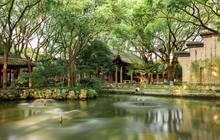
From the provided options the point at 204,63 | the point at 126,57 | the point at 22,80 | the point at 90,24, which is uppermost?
the point at 90,24

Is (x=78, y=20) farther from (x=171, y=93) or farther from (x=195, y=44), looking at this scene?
(x=195, y=44)

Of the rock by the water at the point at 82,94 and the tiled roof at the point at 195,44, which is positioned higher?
the tiled roof at the point at 195,44

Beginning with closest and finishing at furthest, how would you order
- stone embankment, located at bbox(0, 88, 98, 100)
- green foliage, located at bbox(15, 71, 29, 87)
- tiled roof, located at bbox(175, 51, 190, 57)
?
stone embankment, located at bbox(0, 88, 98, 100) < green foliage, located at bbox(15, 71, 29, 87) < tiled roof, located at bbox(175, 51, 190, 57)

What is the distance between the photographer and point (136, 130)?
1416 centimetres

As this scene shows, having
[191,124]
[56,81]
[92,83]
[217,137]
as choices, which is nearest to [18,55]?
[56,81]

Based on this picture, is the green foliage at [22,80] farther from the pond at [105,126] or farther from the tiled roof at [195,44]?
the tiled roof at [195,44]

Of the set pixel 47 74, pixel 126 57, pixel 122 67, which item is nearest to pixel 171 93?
pixel 47 74

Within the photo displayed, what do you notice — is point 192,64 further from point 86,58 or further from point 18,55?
point 18,55

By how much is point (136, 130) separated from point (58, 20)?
17.8 metres

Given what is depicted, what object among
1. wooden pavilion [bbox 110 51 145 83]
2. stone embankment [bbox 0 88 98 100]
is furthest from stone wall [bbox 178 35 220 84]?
stone embankment [bbox 0 88 98 100]

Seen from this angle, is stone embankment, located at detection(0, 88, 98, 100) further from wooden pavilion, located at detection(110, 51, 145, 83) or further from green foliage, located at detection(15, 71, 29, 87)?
wooden pavilion, located at detection(110, 51, 145, 83)

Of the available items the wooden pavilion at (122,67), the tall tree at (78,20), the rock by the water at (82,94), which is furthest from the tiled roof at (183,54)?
the rock by the water at (82,94)

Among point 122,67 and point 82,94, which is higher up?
point 122,67

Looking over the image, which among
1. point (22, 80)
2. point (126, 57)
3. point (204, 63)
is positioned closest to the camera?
point (22, 80)
